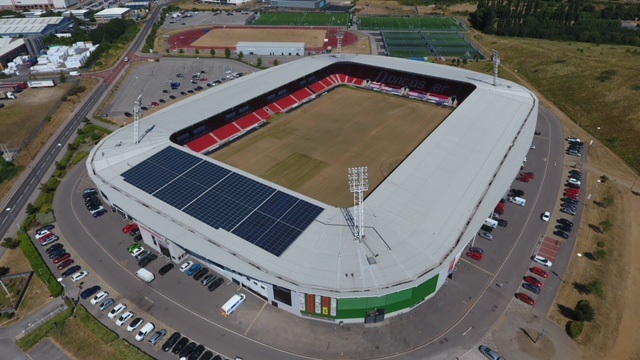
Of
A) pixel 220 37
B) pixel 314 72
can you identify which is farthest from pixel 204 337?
pixel 220 37

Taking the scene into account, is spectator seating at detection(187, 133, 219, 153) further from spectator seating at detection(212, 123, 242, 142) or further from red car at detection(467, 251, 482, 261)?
red car at detection(467, 251, 482, 261)

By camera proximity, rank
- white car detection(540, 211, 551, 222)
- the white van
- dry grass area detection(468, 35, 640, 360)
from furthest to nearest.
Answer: white car detection(540, 211, 551, 222), the white van, dry grass area detection(468, 35, 640, 360)

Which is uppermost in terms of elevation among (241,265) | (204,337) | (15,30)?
(15,30)

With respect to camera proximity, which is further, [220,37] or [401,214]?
[220,37]

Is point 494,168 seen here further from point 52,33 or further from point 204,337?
point 52,33

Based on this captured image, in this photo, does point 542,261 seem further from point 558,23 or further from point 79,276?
point 558,23

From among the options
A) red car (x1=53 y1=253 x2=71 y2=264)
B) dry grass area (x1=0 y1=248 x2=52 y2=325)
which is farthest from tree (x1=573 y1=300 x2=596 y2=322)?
red car (x1=53 y1=253 x2=71 y2=264)
